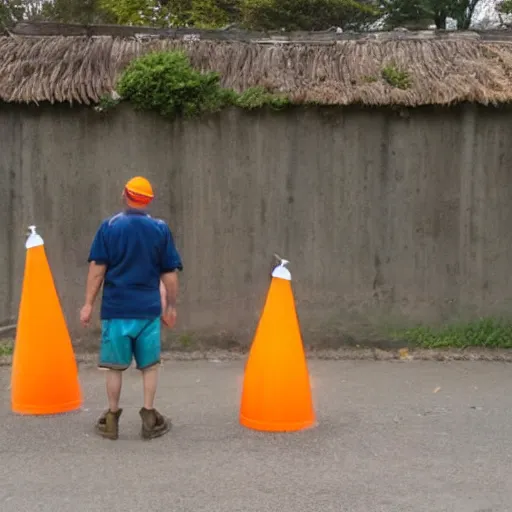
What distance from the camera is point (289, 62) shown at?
25.0 feet

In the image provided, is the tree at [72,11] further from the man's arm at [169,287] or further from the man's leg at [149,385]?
the man's leg at [149,385]

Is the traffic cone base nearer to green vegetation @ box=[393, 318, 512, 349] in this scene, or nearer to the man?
the man

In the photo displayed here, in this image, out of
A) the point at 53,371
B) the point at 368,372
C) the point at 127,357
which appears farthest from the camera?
the point at 368,372

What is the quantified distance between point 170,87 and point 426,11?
49.3 ft

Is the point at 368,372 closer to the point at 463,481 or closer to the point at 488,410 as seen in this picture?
the point at 488,410

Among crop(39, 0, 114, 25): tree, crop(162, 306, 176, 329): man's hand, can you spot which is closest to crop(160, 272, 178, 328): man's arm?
crop(162, 306, 176, 329): man's hand

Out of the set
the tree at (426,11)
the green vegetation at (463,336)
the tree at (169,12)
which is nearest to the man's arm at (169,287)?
the green vegetation at (463,336)

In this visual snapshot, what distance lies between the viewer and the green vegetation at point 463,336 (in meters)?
7.62

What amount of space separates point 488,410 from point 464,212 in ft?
7.03

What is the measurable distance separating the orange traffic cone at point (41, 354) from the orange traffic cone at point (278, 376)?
4.32 feet

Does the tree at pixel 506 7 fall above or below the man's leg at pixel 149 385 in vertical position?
above

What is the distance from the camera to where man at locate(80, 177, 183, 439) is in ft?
17.7

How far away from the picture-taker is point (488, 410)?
6137 millimetres

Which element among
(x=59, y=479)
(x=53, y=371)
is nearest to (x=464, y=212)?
(x=53, y=371)
